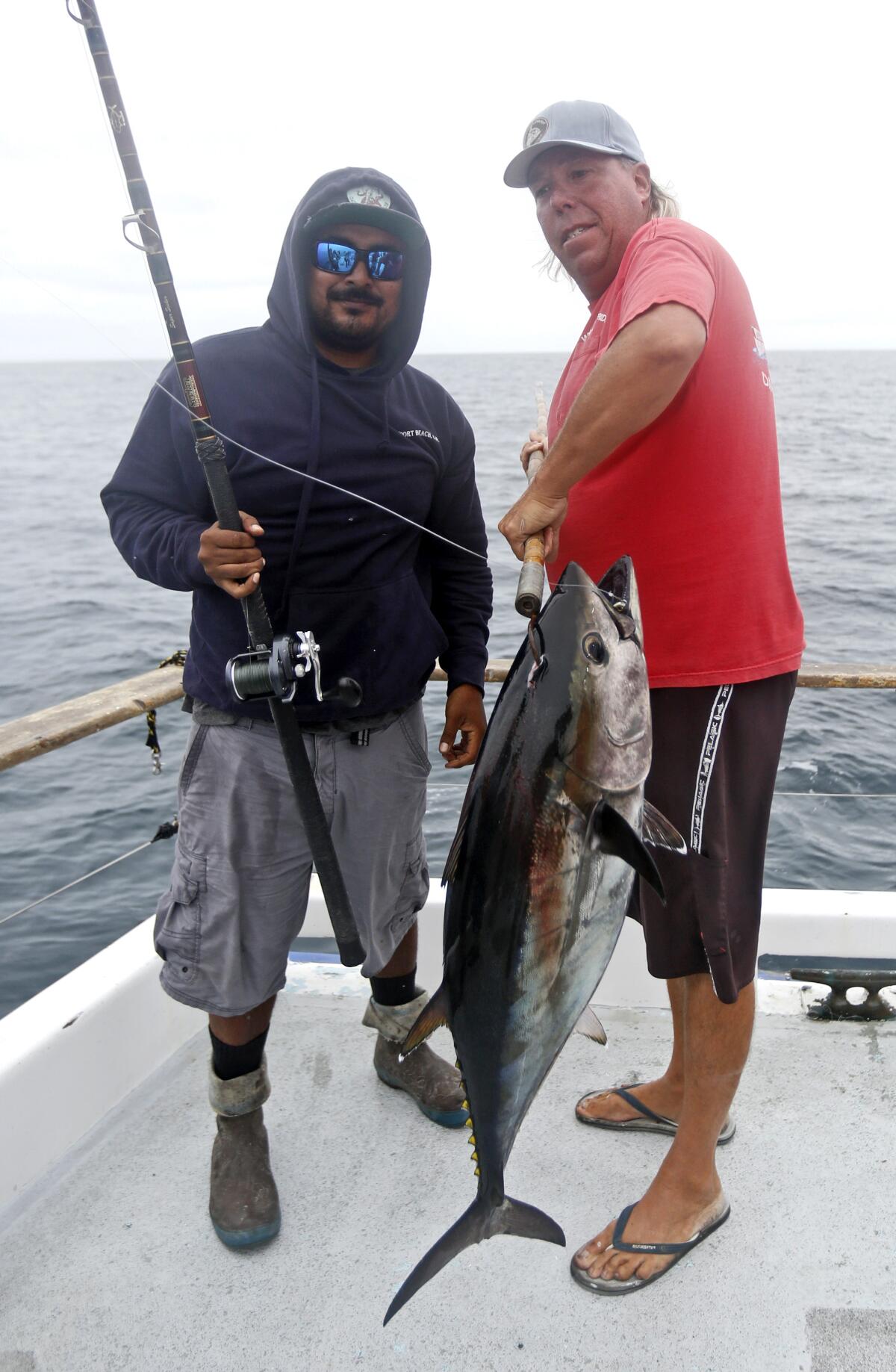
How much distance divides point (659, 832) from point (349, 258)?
1.46 meters

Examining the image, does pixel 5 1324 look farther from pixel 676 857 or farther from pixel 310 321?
pixel 310 321

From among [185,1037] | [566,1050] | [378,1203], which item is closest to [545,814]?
[378,1203]

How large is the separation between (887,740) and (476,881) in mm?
6840

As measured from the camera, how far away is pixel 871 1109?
2.58m

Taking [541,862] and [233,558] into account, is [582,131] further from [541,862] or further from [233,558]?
[541,862]

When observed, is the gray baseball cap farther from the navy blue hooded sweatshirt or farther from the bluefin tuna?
the bluefin tuna

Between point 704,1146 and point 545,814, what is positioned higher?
point 545,814

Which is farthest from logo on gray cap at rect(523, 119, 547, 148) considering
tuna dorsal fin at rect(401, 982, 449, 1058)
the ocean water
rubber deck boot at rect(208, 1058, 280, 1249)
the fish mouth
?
rubber deck boot at rect(208, 1058, 280, 1249)

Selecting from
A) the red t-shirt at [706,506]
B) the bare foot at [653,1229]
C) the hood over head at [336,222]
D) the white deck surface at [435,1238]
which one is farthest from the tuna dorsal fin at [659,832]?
the hood over head at [336,222]

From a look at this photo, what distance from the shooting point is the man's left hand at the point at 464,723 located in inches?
102

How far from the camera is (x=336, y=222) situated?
7.22 feet

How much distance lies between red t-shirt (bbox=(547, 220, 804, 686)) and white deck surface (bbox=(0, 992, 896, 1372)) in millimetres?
1305

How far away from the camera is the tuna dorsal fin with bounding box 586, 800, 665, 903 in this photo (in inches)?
61.9

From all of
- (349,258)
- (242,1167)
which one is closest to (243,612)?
(349,258)
